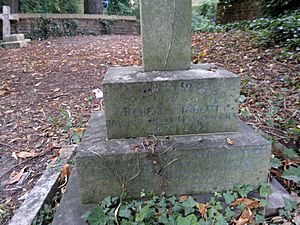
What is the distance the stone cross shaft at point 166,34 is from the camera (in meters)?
1.81

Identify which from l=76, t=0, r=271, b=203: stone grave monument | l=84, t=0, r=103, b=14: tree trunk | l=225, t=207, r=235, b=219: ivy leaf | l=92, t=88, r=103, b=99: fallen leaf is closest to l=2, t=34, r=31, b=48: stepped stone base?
l=84, t=0, r=103, b=14: tree trunk

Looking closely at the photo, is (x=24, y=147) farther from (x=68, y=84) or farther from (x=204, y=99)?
(x=204, y=99)

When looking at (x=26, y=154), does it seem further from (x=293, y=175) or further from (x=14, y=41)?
(x=14, y=41)

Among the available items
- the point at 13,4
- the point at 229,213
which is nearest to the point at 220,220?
the point at 229,213

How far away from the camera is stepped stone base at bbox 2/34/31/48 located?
26.0 ft

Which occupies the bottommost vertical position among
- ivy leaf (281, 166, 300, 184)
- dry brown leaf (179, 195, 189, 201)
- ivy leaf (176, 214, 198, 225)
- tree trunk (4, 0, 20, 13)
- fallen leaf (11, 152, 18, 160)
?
fallen leaf (11, 152, 18, 160)

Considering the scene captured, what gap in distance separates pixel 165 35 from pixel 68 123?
1.96m

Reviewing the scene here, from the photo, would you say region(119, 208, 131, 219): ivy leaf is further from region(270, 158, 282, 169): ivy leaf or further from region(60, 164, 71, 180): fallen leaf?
region(270, 158, 282, 169): ivy leaf

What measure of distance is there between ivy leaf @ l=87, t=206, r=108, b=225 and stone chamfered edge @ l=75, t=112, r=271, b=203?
7.9 inches

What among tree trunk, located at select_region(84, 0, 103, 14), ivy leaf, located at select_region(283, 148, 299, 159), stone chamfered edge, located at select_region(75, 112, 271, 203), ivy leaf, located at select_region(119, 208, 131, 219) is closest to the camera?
ivy leaf, located at select_region(119, 208, 131, 219)

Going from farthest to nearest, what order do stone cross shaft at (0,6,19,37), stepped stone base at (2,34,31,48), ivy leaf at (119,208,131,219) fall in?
stone cross shaft at (0,6,19,37), stepped stone base at (2,34,31,48), ivy leaf at (119,208,131,219)

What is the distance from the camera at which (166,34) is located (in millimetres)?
1854

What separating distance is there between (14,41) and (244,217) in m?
8.32

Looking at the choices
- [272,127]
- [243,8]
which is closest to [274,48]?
[272,127]
